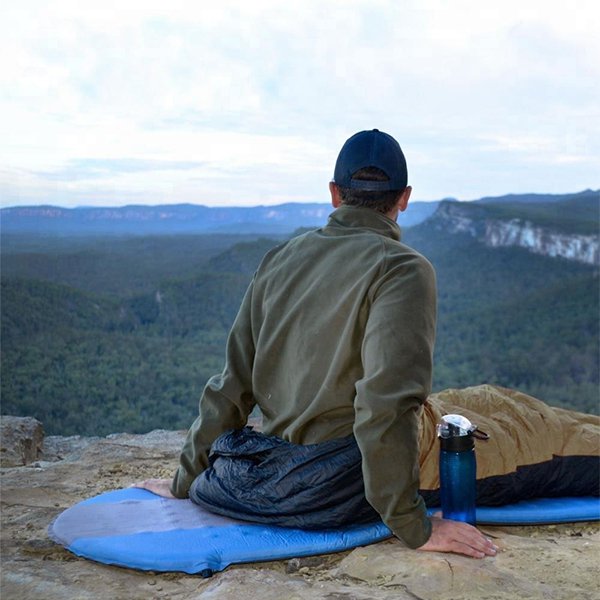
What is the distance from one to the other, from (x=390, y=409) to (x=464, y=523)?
0.56 m

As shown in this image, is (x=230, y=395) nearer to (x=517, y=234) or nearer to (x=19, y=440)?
(x=19, y=440)

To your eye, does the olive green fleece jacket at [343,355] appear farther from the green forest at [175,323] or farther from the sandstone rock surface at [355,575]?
the green forest at [175,323]

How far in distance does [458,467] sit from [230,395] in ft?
2.96

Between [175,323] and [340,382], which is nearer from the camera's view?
[340,382]

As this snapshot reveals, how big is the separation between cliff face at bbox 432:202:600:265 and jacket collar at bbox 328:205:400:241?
3486 centimetres

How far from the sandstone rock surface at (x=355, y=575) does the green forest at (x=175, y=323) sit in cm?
1218

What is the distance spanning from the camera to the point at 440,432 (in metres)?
2.80

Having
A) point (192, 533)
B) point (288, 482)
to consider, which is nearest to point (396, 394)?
point (288, 482)

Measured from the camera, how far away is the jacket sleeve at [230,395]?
9.83ft

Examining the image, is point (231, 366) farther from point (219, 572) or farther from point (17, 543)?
point (17, 543)

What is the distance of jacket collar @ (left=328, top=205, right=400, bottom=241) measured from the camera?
107 inches

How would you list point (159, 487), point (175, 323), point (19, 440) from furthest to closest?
point (175, 323) → point (19, 440) → point (159, 487)

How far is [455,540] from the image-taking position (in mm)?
2516

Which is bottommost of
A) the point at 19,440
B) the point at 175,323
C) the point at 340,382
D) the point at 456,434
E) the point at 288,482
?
the point at 175,323
